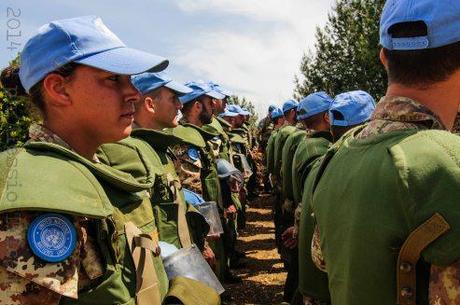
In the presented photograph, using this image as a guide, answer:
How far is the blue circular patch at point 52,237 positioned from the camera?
1360 mm

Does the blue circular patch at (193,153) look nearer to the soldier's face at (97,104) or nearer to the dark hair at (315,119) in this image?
the dark hair at (315,119)

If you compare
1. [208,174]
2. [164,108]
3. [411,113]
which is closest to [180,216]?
[164,108]

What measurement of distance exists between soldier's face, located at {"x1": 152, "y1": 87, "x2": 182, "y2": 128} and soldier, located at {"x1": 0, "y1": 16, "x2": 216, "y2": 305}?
1.67 meters

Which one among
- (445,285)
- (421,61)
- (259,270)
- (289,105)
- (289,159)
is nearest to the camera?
(445,285)

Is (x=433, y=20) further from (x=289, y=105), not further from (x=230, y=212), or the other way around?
(x=289, y=105)

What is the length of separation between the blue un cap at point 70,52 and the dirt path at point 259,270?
5412mm

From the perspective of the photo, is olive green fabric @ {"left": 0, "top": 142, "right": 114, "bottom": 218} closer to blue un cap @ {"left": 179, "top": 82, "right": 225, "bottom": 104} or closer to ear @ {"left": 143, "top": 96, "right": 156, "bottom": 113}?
ear @ {"left": 143, "top": 96, "right": 156, "bottom": 113}

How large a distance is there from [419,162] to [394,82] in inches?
13.8

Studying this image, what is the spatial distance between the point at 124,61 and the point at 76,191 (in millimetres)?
580

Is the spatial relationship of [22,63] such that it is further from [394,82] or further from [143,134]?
[143,134]

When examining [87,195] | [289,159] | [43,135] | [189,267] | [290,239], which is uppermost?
[43,135]

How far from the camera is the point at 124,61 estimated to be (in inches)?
72.4

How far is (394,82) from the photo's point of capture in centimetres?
149

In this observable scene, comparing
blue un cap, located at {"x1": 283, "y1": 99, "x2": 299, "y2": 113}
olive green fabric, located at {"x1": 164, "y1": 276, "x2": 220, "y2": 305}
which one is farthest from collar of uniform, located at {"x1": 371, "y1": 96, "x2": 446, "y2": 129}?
blue un cap, located at {"x1": 283, "y1": 99, "x2": 299, "y2": 113}
